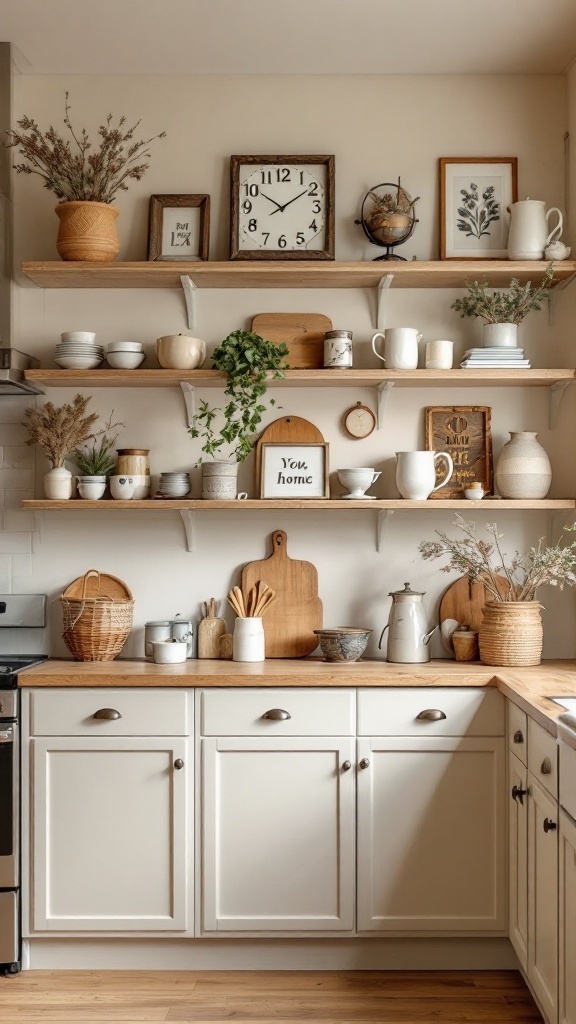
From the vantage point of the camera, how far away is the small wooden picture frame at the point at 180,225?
133 inches

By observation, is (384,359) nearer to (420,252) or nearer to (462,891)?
(420,252)

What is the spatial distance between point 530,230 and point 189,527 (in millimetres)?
1532

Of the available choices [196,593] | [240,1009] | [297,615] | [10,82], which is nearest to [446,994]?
[240,1009]

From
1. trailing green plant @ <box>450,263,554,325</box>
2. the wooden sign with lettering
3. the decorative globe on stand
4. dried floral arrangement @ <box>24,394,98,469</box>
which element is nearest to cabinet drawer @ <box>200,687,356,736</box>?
the wooden sign with lettering

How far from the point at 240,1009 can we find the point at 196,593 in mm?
1331

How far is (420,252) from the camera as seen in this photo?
3424 mm

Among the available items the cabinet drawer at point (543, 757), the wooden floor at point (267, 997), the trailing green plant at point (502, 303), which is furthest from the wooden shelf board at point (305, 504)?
the wooden floor at point (267, 997)

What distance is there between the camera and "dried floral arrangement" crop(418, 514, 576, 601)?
120 inches

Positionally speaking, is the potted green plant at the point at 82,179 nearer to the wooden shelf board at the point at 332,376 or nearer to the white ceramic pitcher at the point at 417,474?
the wooden shelf board at the point at 332,376

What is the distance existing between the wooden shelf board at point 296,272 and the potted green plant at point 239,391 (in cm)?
22

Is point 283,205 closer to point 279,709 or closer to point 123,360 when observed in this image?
point 123,360

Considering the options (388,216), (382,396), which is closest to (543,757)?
(382,396)

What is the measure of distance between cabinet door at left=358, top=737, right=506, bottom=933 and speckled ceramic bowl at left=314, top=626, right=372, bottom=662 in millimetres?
372

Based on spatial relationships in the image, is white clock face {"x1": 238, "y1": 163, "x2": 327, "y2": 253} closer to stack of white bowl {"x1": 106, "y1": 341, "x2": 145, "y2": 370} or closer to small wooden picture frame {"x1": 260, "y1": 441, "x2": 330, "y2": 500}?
stack of white bowl {"x1": 106, "y1": 341, "x2": 145, "y2": 370}
